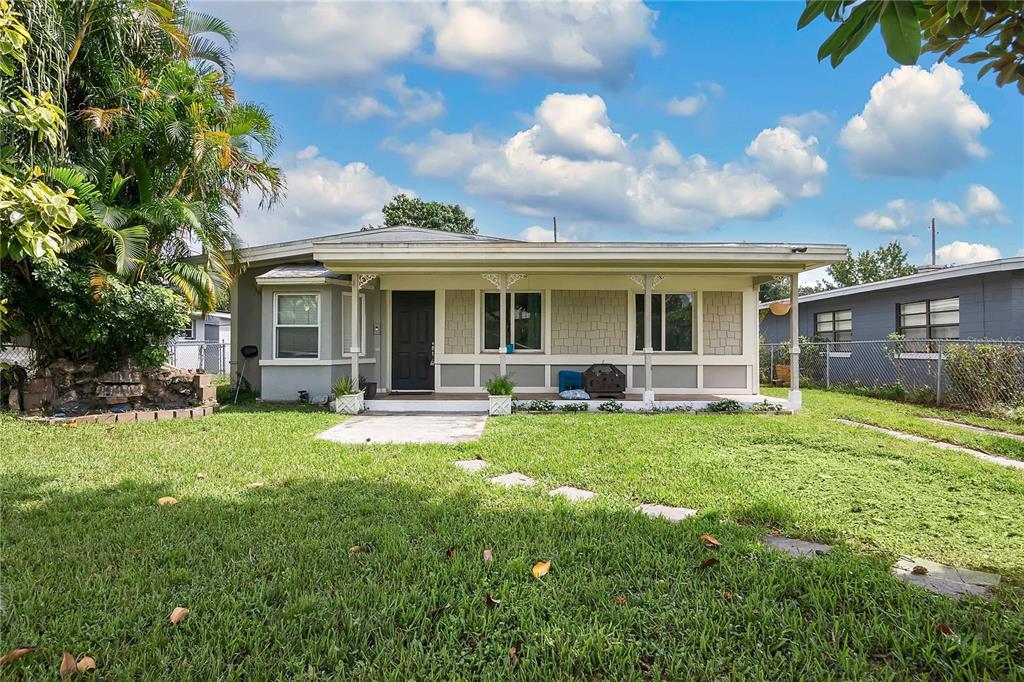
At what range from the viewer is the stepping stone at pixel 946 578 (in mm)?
2459

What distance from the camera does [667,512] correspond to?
142 inches

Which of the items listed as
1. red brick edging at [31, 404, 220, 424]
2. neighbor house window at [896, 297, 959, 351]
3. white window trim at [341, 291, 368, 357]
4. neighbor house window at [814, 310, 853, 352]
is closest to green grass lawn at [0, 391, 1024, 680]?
red brick edging at [31, 404, 220, 424]

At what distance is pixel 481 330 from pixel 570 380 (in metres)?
2.11

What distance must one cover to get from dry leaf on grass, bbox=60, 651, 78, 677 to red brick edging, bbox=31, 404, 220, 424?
6.66 m

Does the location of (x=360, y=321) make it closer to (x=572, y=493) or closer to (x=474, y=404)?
(x=474, y=404)

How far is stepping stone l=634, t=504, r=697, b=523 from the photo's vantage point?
347 cm

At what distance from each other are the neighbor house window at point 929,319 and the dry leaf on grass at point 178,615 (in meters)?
14.0

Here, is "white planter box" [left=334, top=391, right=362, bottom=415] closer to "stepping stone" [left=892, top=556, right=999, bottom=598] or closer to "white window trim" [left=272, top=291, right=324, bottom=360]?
"white window trim" [left=272, top=291, right=324, bottom=360]

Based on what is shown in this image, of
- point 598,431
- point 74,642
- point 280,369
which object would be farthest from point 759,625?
point 280,369

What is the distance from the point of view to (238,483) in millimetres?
4230

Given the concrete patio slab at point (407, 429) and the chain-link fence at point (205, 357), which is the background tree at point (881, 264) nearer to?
the concrete patio slab at point (407, 429)

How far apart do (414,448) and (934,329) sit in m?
12.8

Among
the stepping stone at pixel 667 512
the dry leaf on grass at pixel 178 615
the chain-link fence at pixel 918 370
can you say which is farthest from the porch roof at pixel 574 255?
the dry leaf on grass at pixel 178 615

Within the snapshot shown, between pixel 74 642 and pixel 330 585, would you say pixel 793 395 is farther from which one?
pixel 74 642
